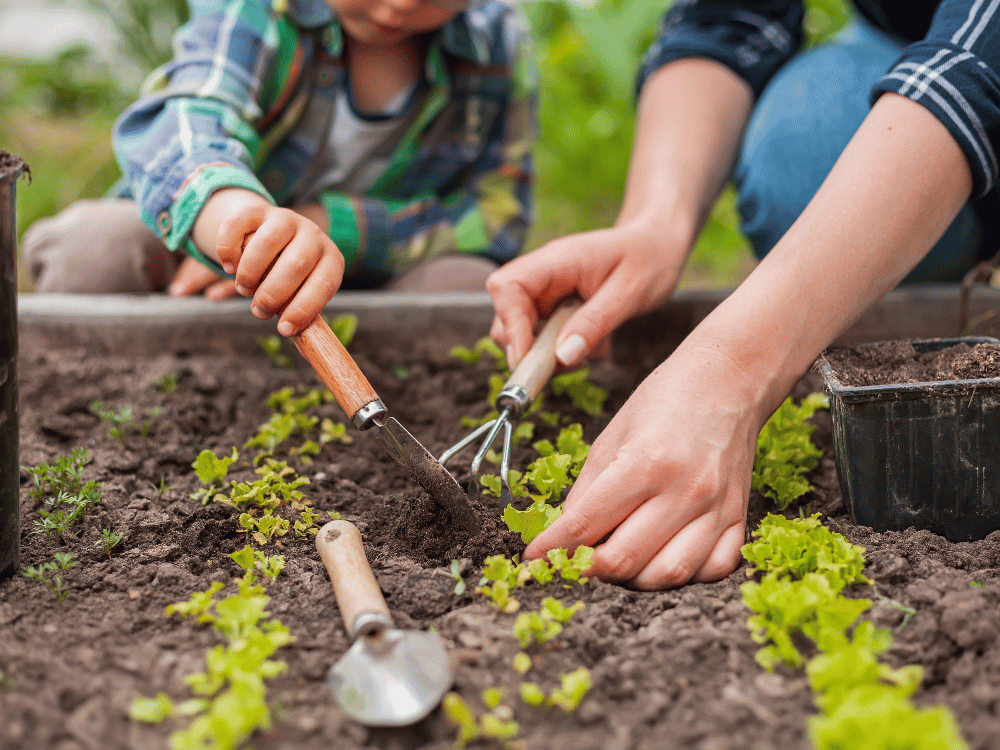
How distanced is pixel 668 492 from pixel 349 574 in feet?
1.80

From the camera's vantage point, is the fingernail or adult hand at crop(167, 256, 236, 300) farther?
adult hand at crop(167, 256, 236, 300)

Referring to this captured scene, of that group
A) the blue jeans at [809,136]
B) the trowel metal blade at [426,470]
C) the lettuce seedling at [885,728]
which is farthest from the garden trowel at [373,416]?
the blue jeans at [809,136]

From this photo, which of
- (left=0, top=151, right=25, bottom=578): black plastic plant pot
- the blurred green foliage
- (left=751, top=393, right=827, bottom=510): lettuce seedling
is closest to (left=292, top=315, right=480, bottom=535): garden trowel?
(left=0, top=151, right=25, bottom=578): black plastic plant pot

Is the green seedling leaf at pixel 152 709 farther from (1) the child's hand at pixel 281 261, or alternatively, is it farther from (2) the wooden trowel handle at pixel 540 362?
(2) the wooden trowel handle at pixel 540 362

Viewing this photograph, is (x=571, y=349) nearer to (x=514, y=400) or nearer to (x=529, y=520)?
(x=514, y=400)

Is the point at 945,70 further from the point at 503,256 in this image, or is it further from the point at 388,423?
the point at 503,256

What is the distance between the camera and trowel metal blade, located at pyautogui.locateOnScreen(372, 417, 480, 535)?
146cm

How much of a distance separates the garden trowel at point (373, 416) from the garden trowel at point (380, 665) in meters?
0.25

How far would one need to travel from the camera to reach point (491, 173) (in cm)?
317

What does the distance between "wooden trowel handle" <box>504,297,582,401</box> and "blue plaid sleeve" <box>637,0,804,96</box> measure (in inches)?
42.4

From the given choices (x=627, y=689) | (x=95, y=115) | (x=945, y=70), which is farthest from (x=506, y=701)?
(x=95, y=115)

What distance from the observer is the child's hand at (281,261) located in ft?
4.79

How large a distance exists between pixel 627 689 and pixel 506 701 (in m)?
0.17

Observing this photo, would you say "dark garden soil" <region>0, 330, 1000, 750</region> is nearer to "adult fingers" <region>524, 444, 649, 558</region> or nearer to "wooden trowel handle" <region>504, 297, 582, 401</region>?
"adult fingers" <region>524, 444, 649, 558</region>
